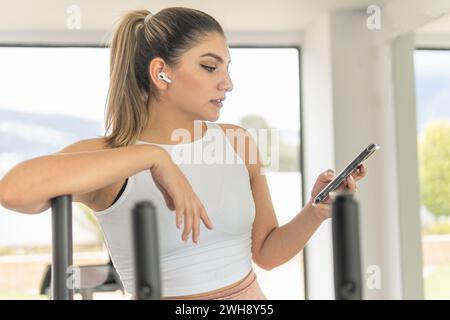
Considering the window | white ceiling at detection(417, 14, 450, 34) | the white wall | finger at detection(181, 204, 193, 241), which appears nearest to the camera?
finger at detection(181, 204, 193, 241)

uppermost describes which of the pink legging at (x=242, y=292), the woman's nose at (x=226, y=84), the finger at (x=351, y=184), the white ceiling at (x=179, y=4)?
the white ceiling at (x=179, y=4)

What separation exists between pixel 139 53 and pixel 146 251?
0.49 metres

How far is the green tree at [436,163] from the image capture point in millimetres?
3473

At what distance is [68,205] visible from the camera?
350mm

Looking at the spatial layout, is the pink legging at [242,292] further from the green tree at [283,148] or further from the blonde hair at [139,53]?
the green tree at [283,148]

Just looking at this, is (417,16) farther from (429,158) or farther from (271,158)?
(271,158)

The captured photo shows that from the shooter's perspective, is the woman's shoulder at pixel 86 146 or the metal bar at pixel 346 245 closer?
the metal bar at pixel 346 245

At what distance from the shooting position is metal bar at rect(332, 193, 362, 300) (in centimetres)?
23

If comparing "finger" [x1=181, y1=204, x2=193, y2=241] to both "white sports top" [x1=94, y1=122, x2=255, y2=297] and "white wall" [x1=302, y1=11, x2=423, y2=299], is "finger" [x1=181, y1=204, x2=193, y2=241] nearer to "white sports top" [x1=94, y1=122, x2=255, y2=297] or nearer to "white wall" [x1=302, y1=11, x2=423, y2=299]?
"white sports top" [x1=94, y1=122, x2=255, y2=297]

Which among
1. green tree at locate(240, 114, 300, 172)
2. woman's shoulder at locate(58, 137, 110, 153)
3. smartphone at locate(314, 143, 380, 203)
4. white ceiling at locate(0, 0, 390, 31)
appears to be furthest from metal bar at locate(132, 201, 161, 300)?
green tree at locate(240, 114, 300, 172)

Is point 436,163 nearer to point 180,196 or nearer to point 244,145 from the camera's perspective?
point 244,145

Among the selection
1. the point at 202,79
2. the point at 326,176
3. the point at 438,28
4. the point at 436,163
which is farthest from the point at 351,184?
the point at 436,163

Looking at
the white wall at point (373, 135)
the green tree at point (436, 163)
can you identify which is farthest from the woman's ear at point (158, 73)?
the green tree at point (436, 163)

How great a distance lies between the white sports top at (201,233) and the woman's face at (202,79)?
4 centimetres
